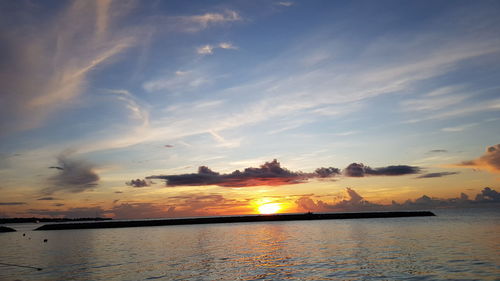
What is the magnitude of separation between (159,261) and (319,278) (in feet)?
82.8

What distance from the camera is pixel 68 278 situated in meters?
38.9

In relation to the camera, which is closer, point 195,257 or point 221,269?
point 221,269

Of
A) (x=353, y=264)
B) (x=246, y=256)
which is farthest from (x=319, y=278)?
(x=246, y=256)

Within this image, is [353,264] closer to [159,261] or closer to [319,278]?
[319,278]

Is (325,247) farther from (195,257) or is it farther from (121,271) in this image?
(121,271)

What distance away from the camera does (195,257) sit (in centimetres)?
5253

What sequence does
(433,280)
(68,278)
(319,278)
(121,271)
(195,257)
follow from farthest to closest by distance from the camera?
(195,257) < (121,271) < (68,278) < (319,278) < (433,280)

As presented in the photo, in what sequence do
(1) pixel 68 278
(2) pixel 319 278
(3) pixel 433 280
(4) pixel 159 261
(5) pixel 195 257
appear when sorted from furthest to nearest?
(5) pixel 195 257
(4) pixel 159 261
(1) pixel 68 278
(2) pixel 319 278
(3) pixel 433 280

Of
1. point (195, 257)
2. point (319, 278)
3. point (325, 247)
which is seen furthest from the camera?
point (325, 247)

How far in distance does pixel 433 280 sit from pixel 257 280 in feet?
51.0

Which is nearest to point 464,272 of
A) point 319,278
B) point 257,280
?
point 319,278

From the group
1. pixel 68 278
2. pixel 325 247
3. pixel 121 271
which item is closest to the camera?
pixel 68 278

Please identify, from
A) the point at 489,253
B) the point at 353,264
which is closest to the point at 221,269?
the point at 353,264

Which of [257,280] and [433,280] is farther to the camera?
[257,280]
